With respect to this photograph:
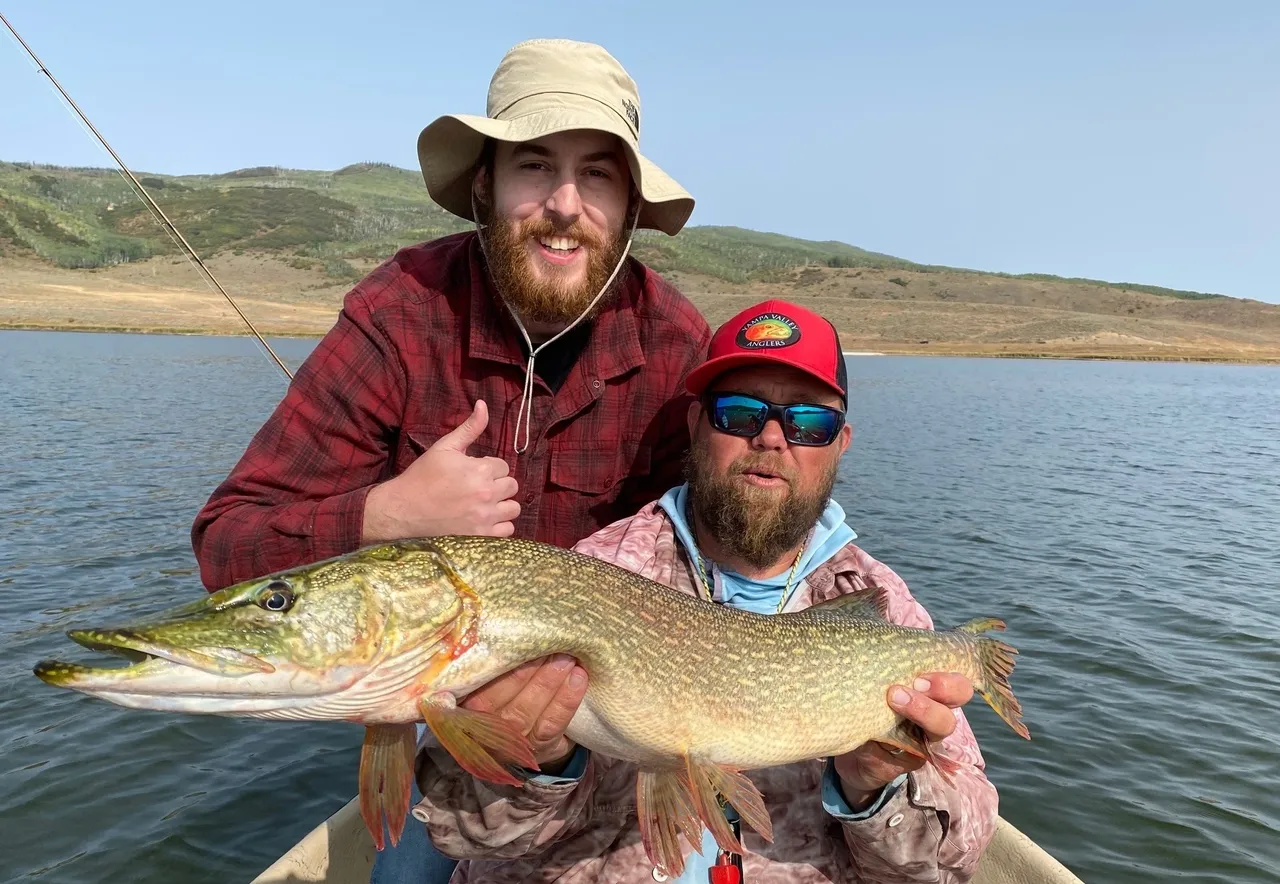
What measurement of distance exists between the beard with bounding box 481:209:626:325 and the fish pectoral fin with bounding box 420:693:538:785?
5.01 feet

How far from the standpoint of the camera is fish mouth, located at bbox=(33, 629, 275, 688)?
5.68 ft

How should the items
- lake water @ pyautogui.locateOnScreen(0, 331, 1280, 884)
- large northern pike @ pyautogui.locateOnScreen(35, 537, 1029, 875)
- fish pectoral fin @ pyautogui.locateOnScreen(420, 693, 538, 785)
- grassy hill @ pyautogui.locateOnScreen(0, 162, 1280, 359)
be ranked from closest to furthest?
large northern pike @ pyautogui.locateOnScreen(35, 537, 1029, 875)
fish pectoral fin @ pyautogui.locateOnScreen(420, 693, 538, 785)
lake water @ pyautogui.locateOnScreen(0, 331, 1280, 884)
grassy hill @ pyautogui.locateOnScreen(0, 162, 1280, 359)

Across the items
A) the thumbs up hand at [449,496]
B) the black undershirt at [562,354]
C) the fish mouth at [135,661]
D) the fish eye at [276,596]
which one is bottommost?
the fish mouth at [135,661]

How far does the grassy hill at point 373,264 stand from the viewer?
52438 mm

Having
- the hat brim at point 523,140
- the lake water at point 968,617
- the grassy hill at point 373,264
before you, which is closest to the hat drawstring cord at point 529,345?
the hat brim at point 523,140

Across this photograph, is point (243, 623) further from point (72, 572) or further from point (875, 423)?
point (875, 423)

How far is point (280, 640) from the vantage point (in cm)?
199

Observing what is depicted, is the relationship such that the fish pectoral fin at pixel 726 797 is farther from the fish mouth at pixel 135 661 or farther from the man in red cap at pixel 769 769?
the fish mouth at pixel 135 661

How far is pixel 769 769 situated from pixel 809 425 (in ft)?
3.77

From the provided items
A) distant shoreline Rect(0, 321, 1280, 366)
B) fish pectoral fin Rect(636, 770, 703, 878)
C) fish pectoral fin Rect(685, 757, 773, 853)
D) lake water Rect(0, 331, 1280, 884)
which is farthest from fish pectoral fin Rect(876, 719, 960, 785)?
distant shoreline Rect(0, 321, 1280, 366)

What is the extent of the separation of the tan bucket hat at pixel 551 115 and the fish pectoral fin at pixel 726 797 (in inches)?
→ 77.6

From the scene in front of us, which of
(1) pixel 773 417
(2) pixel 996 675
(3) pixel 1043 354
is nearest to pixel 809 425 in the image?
(1) pixel 773 417

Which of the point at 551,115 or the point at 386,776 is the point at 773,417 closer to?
the point at 551,115

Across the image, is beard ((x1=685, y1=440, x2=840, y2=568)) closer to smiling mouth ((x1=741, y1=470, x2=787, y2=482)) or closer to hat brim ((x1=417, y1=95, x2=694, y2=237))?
smiling mouth ((x1=741, y1=470, x2=787, y2=482))
